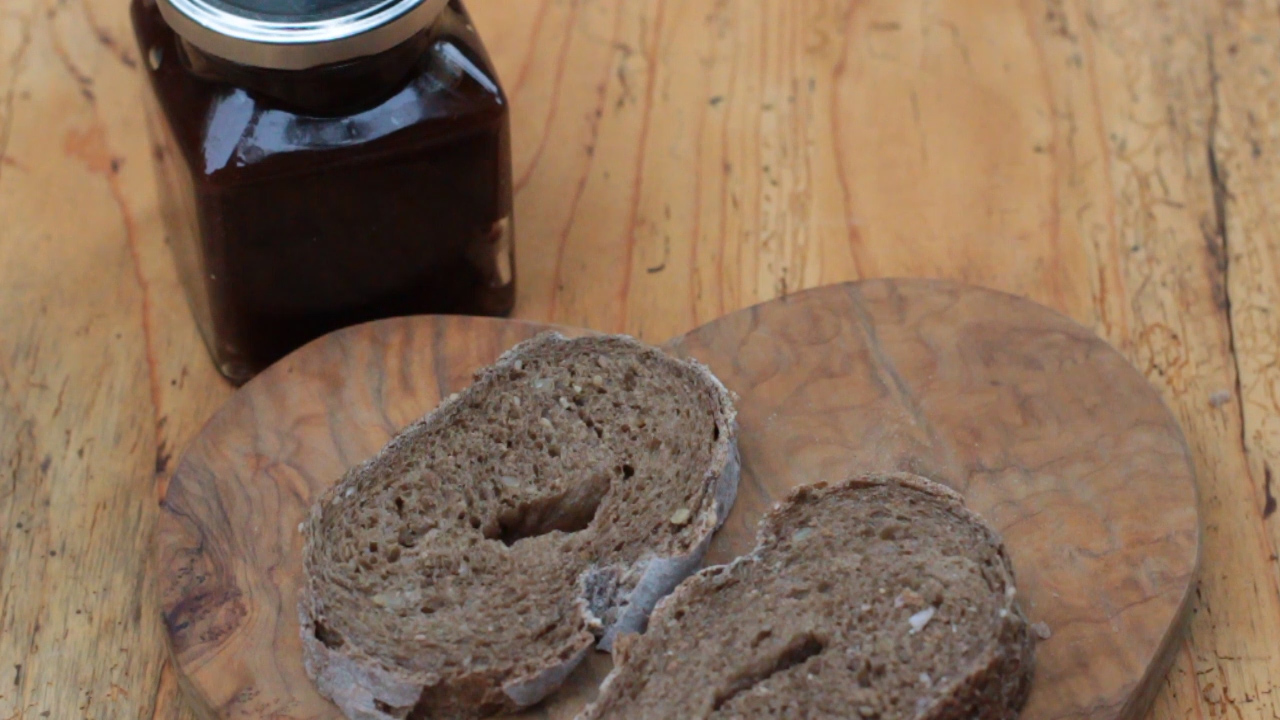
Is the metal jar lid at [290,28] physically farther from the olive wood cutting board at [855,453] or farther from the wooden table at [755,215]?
the wooden table at [755,215]

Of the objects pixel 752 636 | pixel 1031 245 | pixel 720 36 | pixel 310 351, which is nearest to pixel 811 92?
pixel 720 36

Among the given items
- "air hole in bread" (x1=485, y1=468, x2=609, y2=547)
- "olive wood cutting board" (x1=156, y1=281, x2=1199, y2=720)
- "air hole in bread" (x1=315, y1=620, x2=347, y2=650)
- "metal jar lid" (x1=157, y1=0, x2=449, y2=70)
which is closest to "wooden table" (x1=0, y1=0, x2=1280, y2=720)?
"olive wood cutting board" (x1=156, y1=281, x2=1199, y2=720)

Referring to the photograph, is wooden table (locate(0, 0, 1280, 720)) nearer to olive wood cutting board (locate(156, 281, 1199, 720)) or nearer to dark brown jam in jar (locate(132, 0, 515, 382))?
olive wood cutting board (locate(156, 281, 1199, 720))

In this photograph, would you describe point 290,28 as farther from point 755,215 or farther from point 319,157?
point 755,215

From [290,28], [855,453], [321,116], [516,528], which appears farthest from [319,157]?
[855,453]

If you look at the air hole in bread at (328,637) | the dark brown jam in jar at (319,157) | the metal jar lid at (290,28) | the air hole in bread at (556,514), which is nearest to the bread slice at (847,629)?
the air hole in bread at (556,514)
